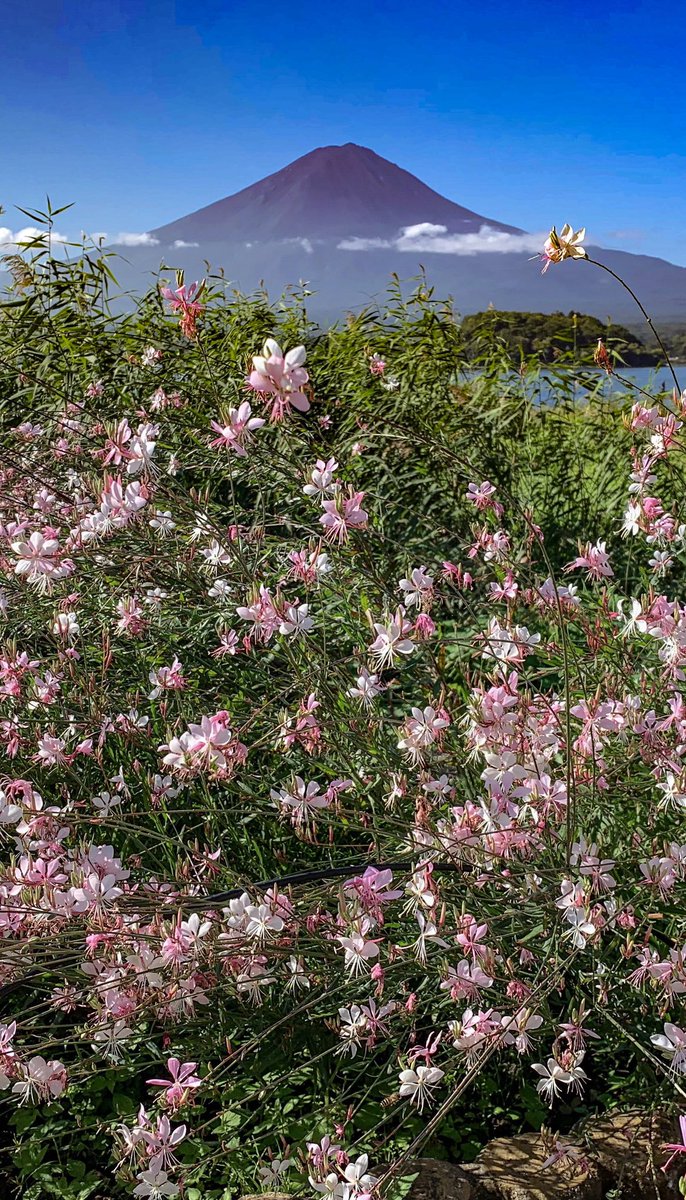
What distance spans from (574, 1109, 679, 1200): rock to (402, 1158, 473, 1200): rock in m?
0.25

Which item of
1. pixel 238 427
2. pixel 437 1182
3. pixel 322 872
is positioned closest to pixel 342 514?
pixel 238 427

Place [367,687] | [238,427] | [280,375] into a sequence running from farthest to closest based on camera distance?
1. [367,687]
2. [238,427]
3. [280,375]

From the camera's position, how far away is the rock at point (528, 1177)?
1742 millimetres

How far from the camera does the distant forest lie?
5367 millimetres

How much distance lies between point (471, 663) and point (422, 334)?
261 cm

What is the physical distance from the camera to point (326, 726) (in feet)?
6.77

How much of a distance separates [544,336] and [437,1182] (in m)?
4.90

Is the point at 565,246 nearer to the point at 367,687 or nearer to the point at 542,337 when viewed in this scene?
the point at 367,687

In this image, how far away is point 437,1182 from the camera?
172 cm

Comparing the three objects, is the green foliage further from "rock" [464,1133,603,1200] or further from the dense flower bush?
"rock" [464,1133,603,1200]

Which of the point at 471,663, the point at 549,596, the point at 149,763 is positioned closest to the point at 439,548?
the point at 471,663

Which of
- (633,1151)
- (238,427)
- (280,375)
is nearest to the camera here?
(280,375)

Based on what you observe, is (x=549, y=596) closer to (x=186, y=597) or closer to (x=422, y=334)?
(x=186, y=597)

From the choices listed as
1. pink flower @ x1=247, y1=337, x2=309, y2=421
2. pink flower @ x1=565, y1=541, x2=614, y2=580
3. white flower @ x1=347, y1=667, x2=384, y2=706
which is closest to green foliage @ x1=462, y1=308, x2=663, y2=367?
pink flower @ x1=565, y1=541, x2=614, y2=580
